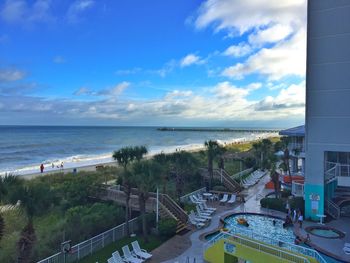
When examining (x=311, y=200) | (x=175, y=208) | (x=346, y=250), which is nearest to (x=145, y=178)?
(x=175, y=208)

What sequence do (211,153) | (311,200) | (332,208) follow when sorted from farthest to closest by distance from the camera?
(211,153) < (332,208) < (311,200)

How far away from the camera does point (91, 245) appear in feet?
53.3

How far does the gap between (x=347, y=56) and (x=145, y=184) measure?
16.2 meters

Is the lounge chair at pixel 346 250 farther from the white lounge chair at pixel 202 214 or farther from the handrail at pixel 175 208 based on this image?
the handrail at pixel 175 208

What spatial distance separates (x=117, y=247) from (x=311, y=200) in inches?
546

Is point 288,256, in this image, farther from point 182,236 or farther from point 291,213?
point 291,213

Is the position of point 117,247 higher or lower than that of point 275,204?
lower

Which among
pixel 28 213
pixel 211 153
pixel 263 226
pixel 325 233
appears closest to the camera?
pixel 28 213

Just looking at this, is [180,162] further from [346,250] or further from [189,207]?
[346,250]

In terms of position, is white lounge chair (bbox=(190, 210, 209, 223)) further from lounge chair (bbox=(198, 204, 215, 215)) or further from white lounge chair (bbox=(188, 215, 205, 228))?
lounge chair (bbox=(198, 204, 215, 215))

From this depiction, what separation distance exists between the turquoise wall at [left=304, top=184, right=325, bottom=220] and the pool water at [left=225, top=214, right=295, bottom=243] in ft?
8.08

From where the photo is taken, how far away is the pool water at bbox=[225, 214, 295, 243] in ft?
60.1

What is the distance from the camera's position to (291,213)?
2239 cm

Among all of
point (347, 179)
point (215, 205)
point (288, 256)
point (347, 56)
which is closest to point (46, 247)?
point (288, 256)
